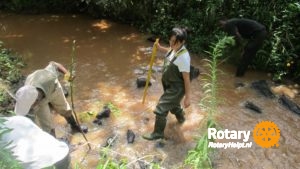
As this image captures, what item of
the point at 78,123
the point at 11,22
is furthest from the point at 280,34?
the point at 11,22

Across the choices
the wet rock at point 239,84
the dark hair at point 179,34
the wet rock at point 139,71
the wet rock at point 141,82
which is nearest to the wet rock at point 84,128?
the wet rock at point 141,82

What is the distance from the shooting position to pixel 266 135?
541 centimetres

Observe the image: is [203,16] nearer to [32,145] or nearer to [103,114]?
[103,114]

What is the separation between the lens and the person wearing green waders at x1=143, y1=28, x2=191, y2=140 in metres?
4.95

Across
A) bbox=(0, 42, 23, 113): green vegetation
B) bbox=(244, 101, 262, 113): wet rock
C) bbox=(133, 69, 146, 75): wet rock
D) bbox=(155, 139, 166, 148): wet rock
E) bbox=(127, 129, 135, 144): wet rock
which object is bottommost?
bbox=(155, 139, 166, 148): wet rock

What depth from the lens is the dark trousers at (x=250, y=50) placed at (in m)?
7.32

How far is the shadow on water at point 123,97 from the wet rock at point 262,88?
5.2 inches

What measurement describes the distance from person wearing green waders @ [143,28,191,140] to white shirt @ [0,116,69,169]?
1.97 m

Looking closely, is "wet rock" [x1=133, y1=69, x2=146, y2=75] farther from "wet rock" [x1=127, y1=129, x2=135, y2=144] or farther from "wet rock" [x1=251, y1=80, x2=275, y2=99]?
"wet rock" [x1=251, y1=80, x2=275, y2=99]

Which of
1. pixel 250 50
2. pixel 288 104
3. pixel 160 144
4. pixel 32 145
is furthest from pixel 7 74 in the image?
pixel 288 104

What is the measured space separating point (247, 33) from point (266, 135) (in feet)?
8.58

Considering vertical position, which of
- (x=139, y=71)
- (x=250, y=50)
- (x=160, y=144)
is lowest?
(x=160, y=144)

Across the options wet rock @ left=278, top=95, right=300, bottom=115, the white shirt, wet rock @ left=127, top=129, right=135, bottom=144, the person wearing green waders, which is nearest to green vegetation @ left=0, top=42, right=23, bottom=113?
wet rock @ left=127, top=129, right=135, bottom=144

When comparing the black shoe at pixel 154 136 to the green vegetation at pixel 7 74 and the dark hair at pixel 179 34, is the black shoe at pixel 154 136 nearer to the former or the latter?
the dark hair at pixel 179 34
